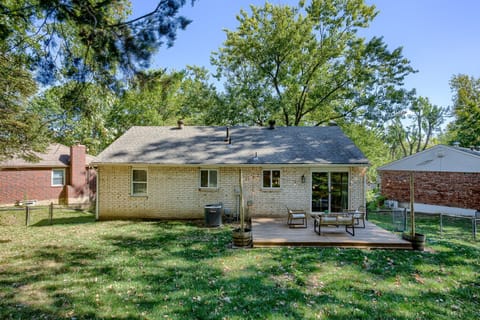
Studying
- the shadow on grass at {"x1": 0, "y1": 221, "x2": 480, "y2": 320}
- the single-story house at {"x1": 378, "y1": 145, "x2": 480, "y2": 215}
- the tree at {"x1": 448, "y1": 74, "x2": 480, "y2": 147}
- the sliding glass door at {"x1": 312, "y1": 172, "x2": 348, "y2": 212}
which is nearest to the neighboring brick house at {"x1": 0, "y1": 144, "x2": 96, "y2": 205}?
the shadow on grass at {"x1": 0, "y1": 221, "x2": 480, "y2": 320}

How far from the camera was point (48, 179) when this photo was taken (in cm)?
1911

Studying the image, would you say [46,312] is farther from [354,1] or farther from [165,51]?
[354,1]

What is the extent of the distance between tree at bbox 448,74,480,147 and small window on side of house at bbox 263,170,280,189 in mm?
24986

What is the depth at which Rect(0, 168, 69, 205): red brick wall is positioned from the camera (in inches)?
717

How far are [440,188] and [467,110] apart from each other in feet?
56.0

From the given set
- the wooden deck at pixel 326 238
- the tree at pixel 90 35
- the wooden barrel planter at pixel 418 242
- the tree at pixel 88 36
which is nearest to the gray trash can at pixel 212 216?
the wooden deck at pixel 326 238

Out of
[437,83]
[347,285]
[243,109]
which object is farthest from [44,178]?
[437,83]

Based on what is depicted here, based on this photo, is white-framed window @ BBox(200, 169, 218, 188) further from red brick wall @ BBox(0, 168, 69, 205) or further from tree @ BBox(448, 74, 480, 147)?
tree @ BBox(448, 74, 480, 147)

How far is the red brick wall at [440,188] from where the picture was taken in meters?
15.2

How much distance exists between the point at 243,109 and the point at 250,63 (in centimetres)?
445

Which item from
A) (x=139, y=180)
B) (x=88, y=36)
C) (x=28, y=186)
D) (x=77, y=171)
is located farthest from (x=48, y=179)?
(x=88, y=36)

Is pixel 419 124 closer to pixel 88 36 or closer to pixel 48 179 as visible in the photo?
pixel 88 36

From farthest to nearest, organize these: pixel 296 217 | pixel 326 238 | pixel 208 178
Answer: pixel 208 178
pixel 296 217
pixel 326 238

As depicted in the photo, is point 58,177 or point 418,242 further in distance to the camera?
point 58,177
